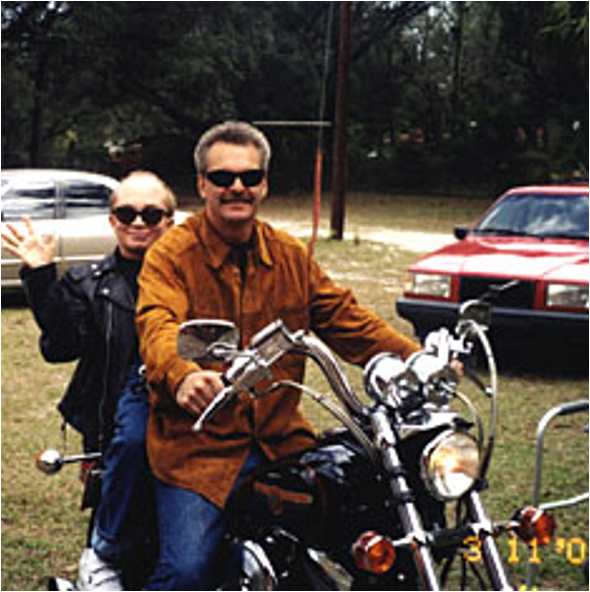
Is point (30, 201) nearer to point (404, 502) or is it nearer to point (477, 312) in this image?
point (477, 312)

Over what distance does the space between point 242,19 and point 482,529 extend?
92.6 ft

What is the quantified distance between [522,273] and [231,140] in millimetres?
5932

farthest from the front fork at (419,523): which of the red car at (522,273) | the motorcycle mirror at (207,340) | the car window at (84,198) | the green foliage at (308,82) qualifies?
the green foliage at (308,82)

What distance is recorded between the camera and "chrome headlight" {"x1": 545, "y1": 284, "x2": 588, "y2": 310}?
7.82 metres

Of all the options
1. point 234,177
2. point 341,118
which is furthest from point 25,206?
point 234,177

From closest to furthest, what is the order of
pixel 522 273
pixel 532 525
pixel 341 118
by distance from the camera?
pixel 532 525 → pixel 522 273 → pixel 341 118

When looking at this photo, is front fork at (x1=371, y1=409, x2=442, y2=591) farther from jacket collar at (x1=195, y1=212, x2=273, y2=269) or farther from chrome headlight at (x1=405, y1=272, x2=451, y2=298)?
chrome headlight at (x1=405, y1=272, x2=451, y2=298)

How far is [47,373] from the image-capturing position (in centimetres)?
861

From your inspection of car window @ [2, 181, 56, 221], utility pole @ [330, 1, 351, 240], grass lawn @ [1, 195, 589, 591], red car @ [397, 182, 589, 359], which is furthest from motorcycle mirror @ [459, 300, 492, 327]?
utility pole @ [330, 1, 351, 240]

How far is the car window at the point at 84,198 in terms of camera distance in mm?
11508

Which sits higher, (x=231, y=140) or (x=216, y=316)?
(x=231, y=140)

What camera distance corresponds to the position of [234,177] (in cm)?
244

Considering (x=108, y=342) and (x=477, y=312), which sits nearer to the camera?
(x=477, y=312)

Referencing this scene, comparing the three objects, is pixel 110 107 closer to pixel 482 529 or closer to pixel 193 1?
pixel 193 1
